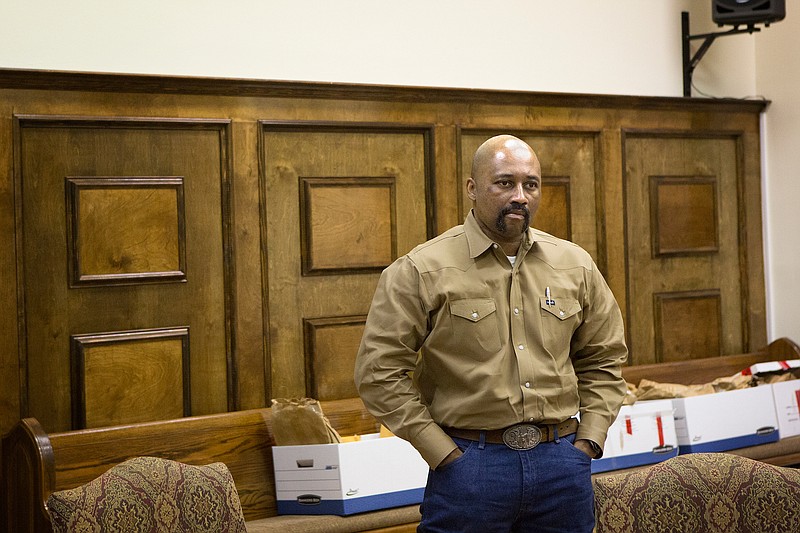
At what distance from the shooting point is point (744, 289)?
502 cm

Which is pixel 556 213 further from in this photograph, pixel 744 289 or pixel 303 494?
pixel 303 494

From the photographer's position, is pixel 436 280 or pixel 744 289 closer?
pixel 436 280

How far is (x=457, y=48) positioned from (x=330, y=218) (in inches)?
37.6

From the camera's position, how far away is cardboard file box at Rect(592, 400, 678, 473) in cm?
390

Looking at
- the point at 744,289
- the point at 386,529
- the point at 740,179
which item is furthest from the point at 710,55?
the point at 386,529

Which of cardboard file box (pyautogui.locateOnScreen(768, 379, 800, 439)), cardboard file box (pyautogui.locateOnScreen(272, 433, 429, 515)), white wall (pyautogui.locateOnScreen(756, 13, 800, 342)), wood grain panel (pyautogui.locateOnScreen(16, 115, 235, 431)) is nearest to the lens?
cardboard file box (pyautogui.locateOnScreen(272, 433, 429, 515))

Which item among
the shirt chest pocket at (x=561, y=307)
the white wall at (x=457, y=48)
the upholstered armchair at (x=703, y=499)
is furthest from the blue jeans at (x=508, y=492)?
the white wall at (x=457, y=48)

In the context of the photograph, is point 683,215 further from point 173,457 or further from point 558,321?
point 173,457

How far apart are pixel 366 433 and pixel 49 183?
1.49 m

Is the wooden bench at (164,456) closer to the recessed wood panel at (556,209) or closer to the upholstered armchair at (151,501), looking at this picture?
the upholstered armchair at (151,501)

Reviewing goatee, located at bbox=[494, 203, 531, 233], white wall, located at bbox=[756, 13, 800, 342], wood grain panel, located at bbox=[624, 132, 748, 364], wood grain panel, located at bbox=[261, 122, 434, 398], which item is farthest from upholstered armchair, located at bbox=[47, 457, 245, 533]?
white wall, located at bbox=[756, 13, 800, 342]

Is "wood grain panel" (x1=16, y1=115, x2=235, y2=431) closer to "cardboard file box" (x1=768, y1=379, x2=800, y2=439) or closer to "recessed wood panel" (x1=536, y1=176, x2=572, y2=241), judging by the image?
"recessed wood panel" (x1=536, y1=176, x2=572, y2=241)

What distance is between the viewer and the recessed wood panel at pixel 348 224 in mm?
3938

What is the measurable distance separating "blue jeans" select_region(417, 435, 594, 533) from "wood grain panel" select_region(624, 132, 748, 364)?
235 centimetres
